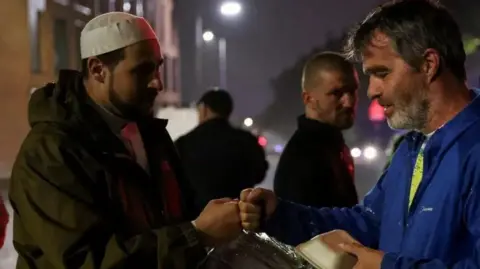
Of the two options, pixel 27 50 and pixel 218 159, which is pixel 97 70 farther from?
pixel 27 50

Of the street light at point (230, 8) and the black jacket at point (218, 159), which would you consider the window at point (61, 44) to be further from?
the black jacket at point (218, 159)

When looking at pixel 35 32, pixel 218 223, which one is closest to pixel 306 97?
pixel 218 223

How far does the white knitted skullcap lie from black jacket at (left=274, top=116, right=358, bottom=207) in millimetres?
1666

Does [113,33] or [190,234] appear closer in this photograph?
[190,234]

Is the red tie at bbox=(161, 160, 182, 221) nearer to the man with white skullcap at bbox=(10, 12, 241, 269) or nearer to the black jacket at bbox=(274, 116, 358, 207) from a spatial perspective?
the man with white skullcap at bbox=(10, 12, 241, 269)

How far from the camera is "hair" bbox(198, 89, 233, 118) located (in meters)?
5.98

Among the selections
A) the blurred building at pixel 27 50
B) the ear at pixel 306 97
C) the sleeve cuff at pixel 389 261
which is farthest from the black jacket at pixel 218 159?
the blurred building at pixel 27 50

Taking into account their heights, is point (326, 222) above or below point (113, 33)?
below

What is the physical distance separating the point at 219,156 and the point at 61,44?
44.8 ft

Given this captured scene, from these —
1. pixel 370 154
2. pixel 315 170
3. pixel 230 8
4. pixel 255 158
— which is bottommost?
pixel 370 154

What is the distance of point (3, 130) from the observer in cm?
1570

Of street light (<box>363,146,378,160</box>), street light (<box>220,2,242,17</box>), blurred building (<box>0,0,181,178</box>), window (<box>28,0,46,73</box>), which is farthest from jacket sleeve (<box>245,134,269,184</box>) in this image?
street light (<box>363,146,378,160</box>)

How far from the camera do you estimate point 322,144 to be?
14.2 feet

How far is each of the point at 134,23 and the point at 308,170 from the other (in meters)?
1.76
